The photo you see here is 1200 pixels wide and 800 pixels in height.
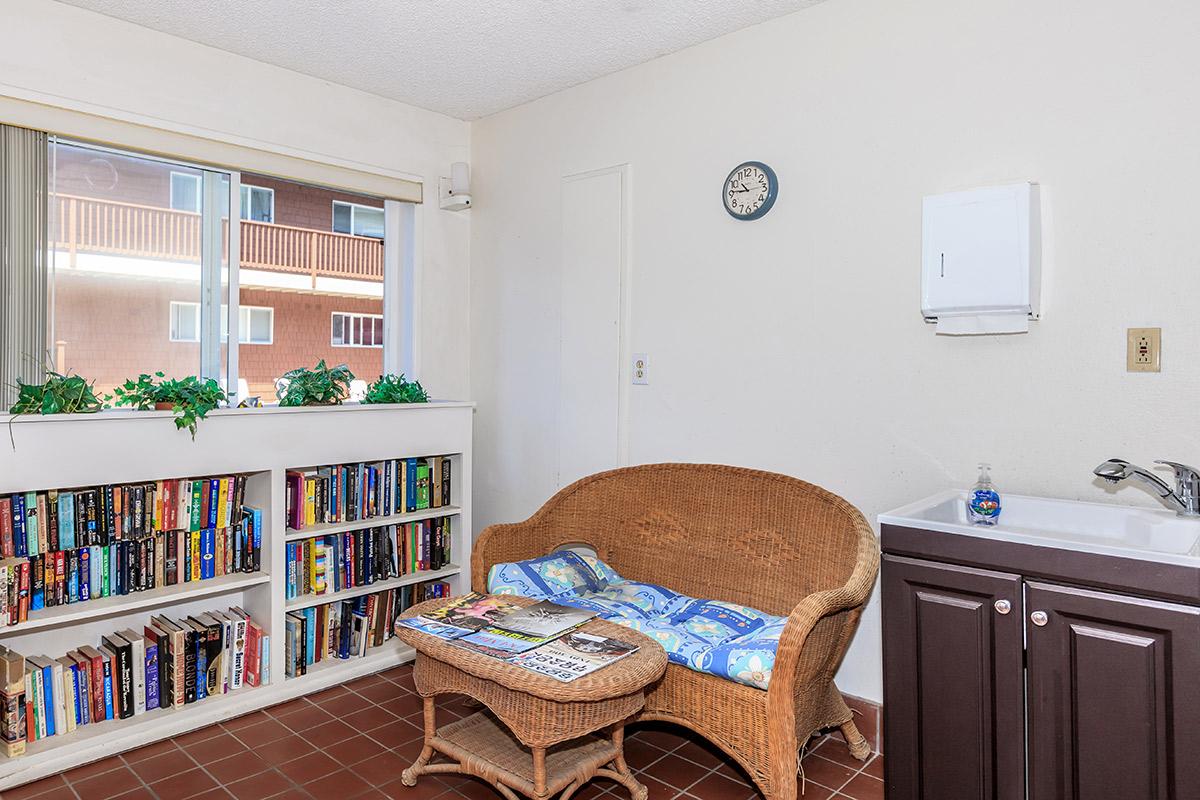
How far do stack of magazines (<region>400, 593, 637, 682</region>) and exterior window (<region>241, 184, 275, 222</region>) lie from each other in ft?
6.77

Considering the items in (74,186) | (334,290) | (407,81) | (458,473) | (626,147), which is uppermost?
(407,81)

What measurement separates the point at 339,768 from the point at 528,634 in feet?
2.64

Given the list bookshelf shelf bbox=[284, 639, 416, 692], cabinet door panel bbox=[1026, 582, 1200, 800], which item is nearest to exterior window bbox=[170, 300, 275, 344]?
bookshelf shelf bbox=[284, 639, 416, 692]

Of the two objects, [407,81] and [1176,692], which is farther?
[407,81]

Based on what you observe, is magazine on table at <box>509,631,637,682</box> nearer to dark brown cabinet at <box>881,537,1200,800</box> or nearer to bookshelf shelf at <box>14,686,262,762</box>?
dark brown cabinet at <box>881,537,1200,800</box>

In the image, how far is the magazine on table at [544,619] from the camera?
2.26m

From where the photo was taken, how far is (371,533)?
3.31m

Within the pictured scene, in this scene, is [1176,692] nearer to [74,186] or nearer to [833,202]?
[833,202]

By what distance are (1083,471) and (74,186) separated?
3644mm

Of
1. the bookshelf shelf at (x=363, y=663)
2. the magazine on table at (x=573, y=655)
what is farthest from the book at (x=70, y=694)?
the magazine on table at (x=573, y=655)

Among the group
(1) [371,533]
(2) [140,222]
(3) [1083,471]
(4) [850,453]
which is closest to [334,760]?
(1) [371,533]

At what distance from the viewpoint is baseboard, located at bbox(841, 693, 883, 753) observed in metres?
2.59

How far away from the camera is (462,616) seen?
239 cm

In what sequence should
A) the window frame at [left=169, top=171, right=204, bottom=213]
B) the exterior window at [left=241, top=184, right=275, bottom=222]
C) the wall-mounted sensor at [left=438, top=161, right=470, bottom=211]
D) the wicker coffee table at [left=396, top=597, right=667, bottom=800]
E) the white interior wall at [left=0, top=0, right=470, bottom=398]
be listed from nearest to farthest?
the wicker coffee table at [left=396, top=597, right=667, bottom=800], the white interior wall at [left=0, top=0, right=470, bottom=398], the window frame at [left=169, top=171, right=204, bottom=213], the exterior window at [left=241, top=184, right=275, bottom=222], the wall-mounted sensor at [left=438, top=161, right=470, bottom=211]
